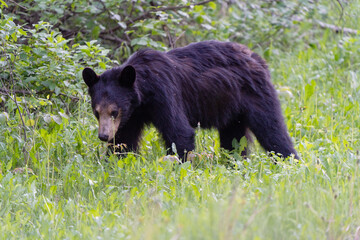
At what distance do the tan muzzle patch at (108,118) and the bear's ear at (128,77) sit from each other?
242 millimetres

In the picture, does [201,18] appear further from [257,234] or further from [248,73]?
[257,234]

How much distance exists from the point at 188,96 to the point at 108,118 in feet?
3.10

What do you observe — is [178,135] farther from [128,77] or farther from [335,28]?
[335,28]

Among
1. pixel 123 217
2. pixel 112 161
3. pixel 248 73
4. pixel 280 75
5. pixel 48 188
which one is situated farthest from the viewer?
pixel 280 75

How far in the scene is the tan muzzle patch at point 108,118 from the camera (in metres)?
5.30

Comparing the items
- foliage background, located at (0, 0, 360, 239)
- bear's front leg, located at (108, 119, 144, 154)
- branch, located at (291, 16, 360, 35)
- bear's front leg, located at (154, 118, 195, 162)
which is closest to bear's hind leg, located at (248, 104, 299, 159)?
foliage background, located at (0, 0, 360, 239)

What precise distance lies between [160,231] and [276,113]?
3.42m

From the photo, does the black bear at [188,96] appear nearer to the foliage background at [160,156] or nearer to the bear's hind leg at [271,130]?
the bear's hind leg at [271,130]

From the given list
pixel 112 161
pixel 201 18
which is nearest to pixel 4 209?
pixel 112 161

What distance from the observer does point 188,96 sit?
5871 mm

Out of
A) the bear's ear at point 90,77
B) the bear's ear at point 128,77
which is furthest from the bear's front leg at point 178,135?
the bear's ear at point 90,77

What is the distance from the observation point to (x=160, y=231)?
2.94 m

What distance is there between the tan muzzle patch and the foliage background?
12.4 inches

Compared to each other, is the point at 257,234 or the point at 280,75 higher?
the point at 257,234
